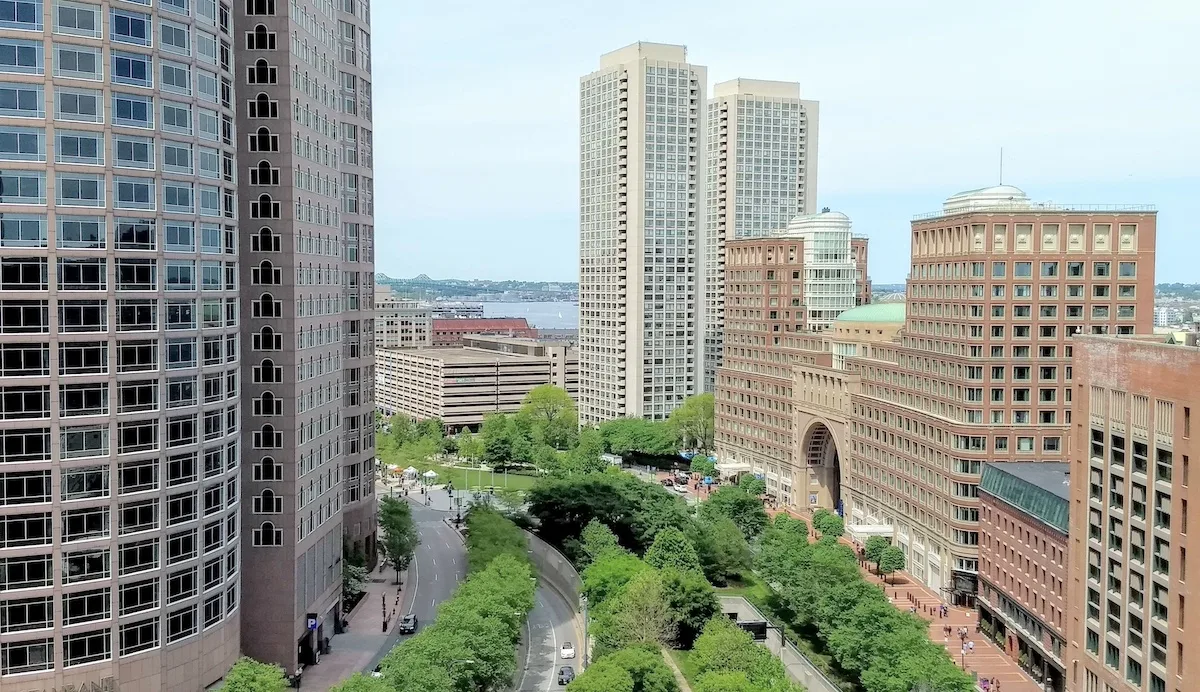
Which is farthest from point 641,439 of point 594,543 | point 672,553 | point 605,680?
point 605,680

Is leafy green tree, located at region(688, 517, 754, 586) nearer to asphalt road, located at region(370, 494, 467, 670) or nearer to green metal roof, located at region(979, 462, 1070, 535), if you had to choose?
asphalt road, located at region(370, 494, 467, 670)

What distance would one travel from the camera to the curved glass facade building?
5556 centimetres

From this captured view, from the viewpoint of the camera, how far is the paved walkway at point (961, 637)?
81.2 m

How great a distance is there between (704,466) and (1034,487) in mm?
78033

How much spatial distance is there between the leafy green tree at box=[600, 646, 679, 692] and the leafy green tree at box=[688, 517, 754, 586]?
108 ft

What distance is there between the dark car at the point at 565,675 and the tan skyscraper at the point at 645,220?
10455 cm

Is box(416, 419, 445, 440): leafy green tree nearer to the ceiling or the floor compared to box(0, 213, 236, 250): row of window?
nearer to the floor

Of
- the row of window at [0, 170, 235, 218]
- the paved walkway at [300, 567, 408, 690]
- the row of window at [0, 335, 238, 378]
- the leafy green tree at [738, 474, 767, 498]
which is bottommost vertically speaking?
the paved walkway at [300, 567, 408, 690]

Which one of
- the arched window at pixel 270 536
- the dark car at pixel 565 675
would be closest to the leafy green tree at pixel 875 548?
the dark car at pixel 565 675

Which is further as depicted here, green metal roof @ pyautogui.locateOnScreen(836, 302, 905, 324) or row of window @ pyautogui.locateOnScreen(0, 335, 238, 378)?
green metal roof @ pyautogui.locateOnScreen(836, 302, 905, 324)

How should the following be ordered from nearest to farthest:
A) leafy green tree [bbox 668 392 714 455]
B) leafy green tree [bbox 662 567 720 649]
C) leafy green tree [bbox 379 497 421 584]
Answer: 1. leafy green tree [bbox 662 567 720 649]
2. leafy green tree [bbox 379 497 421 584]
3. leafy green tree [bbox 668 392 714 455]

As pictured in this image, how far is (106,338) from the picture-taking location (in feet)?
188

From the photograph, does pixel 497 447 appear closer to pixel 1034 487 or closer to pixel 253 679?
pixel 1034 487

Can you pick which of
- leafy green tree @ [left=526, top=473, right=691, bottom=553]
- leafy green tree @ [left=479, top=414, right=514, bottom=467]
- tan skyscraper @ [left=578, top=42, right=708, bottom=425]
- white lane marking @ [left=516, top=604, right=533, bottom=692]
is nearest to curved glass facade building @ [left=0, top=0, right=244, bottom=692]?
white lane marking @ [left=516, top=604, right=533, bottom=692]
